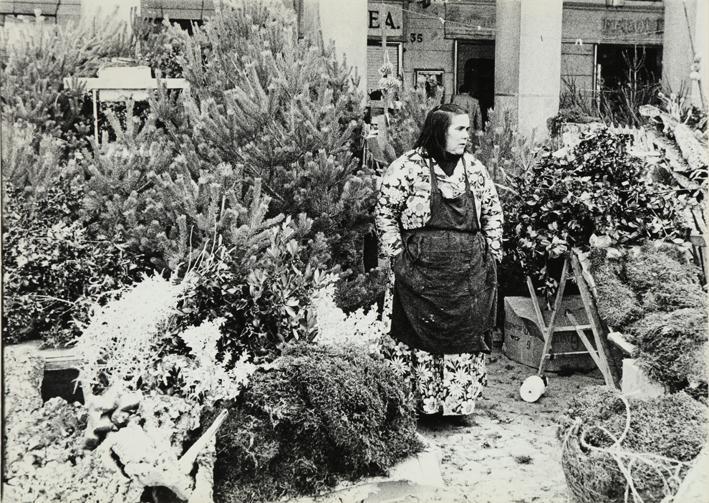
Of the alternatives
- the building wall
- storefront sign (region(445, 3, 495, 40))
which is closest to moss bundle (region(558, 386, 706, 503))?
the building wall

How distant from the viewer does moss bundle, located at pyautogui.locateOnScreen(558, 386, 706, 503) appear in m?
3.62

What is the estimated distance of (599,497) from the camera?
3754mm

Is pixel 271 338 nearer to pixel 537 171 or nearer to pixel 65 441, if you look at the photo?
pixel 65 441

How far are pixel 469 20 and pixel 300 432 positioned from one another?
10.7 metres

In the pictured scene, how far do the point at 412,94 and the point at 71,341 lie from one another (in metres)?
3.36

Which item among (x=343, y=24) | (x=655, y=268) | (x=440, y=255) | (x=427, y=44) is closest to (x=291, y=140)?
(x=440, y=255)

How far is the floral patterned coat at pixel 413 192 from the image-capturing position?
5.15 m

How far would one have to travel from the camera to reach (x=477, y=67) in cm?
1388

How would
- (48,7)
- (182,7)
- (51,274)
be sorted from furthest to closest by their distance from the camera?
(182,7)
(48,7)
(51,274)

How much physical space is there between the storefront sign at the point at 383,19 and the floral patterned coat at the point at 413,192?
8067 millimetres

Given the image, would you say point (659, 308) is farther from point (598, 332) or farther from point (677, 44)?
point (677, 44)

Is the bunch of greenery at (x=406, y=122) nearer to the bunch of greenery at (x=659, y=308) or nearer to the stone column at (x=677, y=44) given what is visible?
the bunch of greenery at (x=659, y=308)

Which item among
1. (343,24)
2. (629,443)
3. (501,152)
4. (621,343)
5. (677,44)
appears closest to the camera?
(629,443)

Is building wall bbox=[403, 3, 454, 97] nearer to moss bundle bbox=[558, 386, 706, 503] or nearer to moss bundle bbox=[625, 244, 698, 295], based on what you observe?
moss bundle bbox=[625, 244, 698, 295]
